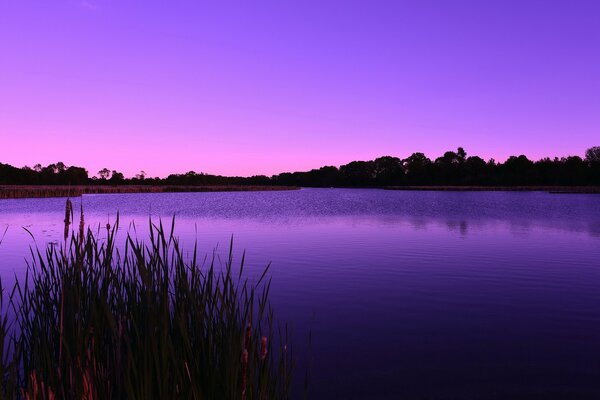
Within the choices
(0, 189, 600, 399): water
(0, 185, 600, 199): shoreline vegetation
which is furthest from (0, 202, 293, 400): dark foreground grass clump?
(0, 185, 600, 199): shoreline vegetation

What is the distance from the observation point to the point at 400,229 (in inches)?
1246

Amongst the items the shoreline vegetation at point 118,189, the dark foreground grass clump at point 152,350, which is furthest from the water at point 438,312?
the shoreline vegetation at point 118,189

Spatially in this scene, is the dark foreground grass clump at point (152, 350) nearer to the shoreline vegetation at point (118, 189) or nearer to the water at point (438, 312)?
the water at point (438, 312)

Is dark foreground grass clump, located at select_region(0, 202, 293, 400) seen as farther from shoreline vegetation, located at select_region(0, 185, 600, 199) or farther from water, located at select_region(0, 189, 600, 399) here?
shoreline vegetation, located at select_region(0, 185, 600, 199)

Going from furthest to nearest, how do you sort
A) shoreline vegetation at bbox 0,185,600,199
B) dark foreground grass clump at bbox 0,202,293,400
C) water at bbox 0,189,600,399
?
1. shoreline vegetation at bbox 0,185,600,199
2. water at bbox 0,189,600,399
3. dark foreground grass clump at bbox 0,202,293,400

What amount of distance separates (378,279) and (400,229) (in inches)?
655

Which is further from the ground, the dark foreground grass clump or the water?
the dark foreground grass clump

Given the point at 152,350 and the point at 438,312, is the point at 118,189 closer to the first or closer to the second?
the point at 438,312

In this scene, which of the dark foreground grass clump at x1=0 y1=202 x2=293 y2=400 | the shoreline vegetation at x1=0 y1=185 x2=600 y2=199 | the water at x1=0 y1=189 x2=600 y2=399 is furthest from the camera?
the shoreline vegetation at x1=0 y1=185 x2=600 y2=199

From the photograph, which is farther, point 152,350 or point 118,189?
point 118,189

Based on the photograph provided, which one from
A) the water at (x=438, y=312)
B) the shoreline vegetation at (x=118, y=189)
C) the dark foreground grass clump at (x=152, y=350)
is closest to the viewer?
the dark foreground grass clump at (x=152, y=350)

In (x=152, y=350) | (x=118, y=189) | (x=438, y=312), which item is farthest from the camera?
(x=118, y=189)

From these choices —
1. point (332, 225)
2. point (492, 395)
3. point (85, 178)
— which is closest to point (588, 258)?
point (492, 395)

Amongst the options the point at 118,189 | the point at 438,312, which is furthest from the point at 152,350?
the point at 118,189
